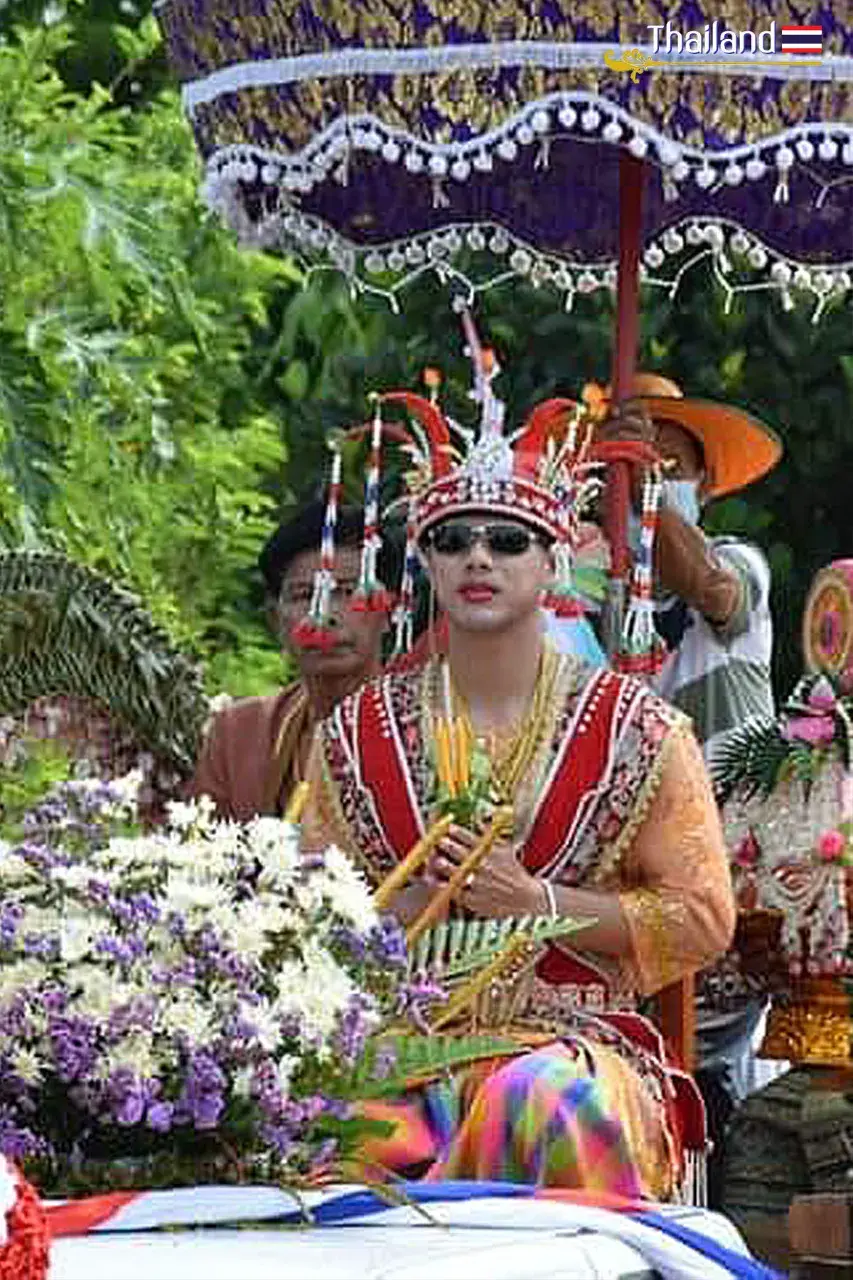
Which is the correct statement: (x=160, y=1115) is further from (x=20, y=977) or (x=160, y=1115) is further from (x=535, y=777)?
(x=535, y=777)

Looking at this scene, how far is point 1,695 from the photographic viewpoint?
263 inches

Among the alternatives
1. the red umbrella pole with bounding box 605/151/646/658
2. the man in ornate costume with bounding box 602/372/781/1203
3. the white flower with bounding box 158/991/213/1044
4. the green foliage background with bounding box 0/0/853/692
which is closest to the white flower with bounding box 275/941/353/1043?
the white flower with bounding box 158/991/213/1044

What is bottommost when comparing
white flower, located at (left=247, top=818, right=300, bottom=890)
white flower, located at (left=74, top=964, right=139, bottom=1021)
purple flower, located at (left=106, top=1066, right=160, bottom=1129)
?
purple flower, located at (left=106, top=1066, right=160, bottom=1129)

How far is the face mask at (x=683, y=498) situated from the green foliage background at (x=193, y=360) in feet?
3.76

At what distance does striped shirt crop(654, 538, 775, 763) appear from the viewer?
7.96 m

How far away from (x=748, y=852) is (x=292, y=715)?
0.98m

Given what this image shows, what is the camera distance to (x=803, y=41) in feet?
22.5

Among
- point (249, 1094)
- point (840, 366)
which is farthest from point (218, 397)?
point (249, 1094)

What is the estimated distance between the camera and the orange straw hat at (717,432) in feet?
25.2

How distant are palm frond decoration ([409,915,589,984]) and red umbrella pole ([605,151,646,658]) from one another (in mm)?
1611

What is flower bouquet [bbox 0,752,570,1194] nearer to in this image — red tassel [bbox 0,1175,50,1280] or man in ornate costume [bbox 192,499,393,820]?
red tassel [bbox 0,1175,50,1280]

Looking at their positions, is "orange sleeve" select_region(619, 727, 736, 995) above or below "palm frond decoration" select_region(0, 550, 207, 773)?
below

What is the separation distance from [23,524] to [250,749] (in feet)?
4.55

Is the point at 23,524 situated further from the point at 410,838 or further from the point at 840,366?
the point at 840,366
